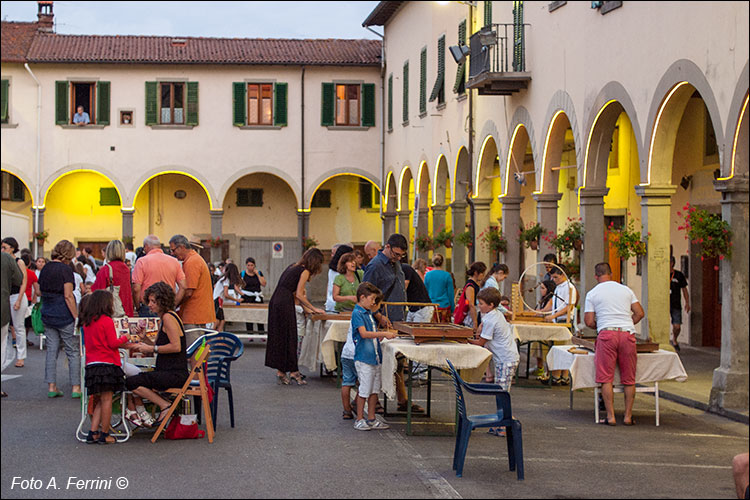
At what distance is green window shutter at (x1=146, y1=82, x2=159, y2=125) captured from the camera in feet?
127

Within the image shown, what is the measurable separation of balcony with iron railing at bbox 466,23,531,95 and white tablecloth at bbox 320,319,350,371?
8549 millimetres

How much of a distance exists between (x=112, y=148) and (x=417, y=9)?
495 inches

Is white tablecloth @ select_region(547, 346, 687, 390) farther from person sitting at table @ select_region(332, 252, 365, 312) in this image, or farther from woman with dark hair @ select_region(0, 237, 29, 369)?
woman with dark hair @ select_region(0, 237, 29, 369)

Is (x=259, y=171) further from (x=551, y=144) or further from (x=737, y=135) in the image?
(x=737, y=135)

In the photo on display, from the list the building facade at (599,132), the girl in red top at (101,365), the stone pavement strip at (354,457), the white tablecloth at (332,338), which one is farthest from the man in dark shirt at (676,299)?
the girl in red top at (101,365)

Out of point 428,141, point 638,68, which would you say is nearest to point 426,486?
point 638,68

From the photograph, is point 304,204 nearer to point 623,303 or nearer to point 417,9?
point 417,9

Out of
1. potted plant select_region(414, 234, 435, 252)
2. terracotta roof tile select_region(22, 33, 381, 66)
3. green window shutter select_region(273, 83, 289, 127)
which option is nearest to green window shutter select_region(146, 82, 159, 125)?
terracotta roof tile select_region(22, 33, 381, 66)

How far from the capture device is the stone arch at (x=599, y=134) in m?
17.0

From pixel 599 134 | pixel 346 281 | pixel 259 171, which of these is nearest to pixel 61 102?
pixel 259 171

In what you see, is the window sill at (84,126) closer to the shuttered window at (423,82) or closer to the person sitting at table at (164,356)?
the shuttered window at (423,82)

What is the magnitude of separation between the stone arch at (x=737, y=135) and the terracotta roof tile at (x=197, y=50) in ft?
89.9

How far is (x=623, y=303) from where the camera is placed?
11.8 m

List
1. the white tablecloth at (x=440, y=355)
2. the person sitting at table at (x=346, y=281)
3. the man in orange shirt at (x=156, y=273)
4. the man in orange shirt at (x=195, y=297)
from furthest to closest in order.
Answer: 1. the person sitting at table at (x=346, y=281)
2. the man in orange shirt at (x=156, y=273)
3. the man in orange shirt at (x=195, y=297)
4. the white tablecloth at (x=440, y=355)
